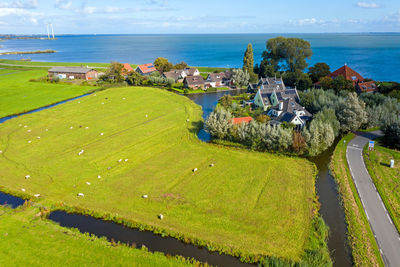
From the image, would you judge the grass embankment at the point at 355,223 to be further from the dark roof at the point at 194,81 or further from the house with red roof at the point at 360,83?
the dark roof at the point at 194,81

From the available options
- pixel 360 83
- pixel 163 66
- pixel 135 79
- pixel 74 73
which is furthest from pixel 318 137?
pixel 74 73

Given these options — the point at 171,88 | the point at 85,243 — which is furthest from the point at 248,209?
the point at 171,88

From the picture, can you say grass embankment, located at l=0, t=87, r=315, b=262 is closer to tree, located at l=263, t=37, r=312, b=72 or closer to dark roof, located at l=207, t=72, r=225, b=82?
dark roof, located at l=207, t=72, r=225, b=82

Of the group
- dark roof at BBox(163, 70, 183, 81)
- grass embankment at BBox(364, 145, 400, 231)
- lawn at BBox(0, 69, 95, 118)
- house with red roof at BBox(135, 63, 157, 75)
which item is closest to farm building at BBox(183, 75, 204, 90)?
dark roof at BBox(163, 70, 183, 81)

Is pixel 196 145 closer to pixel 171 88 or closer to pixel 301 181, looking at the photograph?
pixel 301 181

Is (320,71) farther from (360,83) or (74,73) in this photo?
(74,73)

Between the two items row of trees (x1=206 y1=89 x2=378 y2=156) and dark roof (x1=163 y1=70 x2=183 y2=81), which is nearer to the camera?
row of trees (x1=206 y1=89 x2=378 y2=156)
